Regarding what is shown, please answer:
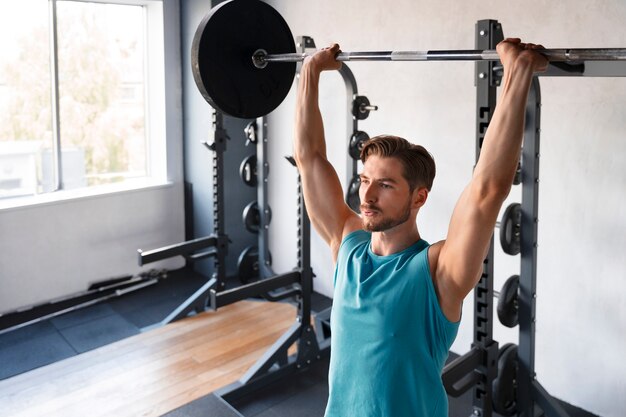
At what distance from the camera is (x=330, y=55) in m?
1.68

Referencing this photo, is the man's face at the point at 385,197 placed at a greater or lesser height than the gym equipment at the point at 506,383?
greater

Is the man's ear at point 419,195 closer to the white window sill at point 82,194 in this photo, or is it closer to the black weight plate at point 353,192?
the black weight plate at point 353,192

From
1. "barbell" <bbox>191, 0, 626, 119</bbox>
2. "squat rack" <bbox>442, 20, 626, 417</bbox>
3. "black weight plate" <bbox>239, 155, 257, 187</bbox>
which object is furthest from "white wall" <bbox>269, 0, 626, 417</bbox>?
"barbell" <bbox>191, 0, 626, 119</bbox>

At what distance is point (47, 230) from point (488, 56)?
3290 mm

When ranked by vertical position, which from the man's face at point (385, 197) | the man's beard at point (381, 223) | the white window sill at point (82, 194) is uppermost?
the man's face at point (385, 197)

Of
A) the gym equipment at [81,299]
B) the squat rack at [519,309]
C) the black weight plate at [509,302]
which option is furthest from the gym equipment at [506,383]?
the gym equipment at [81,299]

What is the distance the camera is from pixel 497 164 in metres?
1.21

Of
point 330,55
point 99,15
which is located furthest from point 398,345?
point 99,15

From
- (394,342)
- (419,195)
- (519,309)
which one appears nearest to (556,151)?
(519,309)

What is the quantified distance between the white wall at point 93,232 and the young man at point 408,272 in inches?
116

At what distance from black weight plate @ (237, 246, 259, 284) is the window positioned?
102cm

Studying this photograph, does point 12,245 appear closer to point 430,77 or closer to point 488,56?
point 430,77

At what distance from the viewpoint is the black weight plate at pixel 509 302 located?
2.30 meters

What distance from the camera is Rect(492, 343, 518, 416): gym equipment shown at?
7.66 ft
